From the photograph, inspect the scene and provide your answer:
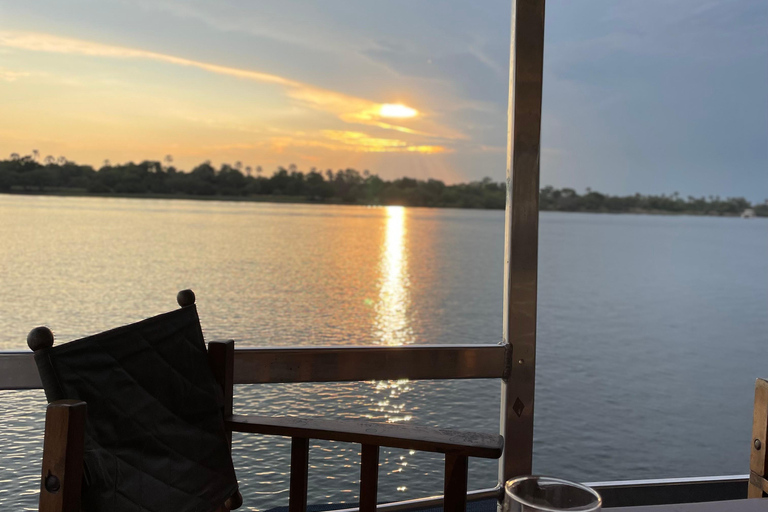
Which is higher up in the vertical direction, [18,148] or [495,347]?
[18,148]

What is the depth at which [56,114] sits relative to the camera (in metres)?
4.52

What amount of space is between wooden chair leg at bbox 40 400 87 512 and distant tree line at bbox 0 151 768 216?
2204 millimetres

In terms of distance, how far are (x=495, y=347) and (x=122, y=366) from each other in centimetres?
103

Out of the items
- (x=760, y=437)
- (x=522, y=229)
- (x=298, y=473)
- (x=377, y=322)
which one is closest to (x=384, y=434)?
(x=298, y=473)

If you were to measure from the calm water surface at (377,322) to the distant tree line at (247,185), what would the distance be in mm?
120

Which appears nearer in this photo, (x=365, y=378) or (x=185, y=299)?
(x=185, y=299)

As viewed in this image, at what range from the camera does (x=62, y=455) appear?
864 mm

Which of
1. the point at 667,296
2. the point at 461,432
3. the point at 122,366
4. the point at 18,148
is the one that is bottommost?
the point at 667,296

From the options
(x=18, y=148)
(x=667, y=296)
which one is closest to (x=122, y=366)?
(x=18, y=148)

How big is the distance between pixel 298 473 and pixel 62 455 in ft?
1.74

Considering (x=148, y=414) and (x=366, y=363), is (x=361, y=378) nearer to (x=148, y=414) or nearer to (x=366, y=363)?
(x=366, y=363)

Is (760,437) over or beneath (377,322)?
over

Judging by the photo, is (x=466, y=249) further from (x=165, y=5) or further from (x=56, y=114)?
(x=56, y=114)

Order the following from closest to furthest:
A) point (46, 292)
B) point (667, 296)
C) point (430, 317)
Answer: point (46, 292) < point (430, 317) < point (667, 296)
